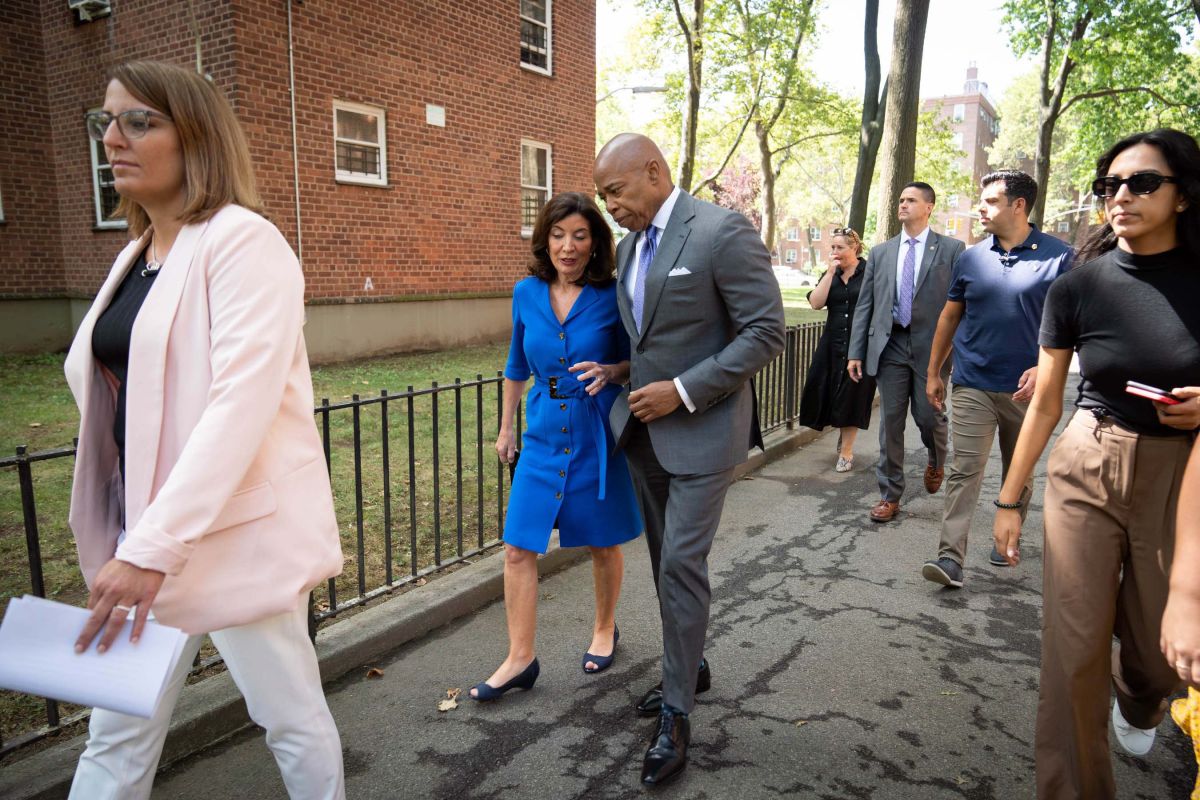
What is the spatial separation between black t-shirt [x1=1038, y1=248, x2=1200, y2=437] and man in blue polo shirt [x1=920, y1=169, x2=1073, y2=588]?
82.6 inches

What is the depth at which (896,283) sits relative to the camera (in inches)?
242

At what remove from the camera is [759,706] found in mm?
3488

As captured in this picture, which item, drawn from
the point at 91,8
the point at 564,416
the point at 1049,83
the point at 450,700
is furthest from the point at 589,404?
the point at 1049,83

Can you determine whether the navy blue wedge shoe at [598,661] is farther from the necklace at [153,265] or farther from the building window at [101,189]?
the building window at [101,189]

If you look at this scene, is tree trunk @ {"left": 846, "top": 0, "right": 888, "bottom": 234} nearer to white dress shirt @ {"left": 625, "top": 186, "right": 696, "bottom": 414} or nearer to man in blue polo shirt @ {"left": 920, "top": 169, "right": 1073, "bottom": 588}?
man in blue polo shirt @ {"left": 920, "top": 169, "right": 1073, "bottom": 588}

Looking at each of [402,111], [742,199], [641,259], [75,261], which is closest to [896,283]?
[641,259]

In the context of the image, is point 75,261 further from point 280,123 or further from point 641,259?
point 641,259

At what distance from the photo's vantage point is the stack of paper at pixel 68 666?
1.70m

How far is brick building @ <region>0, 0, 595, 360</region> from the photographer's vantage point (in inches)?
473

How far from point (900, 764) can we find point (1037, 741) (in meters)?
0.61

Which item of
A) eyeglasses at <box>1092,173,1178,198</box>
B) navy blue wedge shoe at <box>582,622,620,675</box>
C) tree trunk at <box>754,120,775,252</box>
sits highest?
tree trunk at <box>754,120,775,252</box>

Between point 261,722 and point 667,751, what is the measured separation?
58.7 inches

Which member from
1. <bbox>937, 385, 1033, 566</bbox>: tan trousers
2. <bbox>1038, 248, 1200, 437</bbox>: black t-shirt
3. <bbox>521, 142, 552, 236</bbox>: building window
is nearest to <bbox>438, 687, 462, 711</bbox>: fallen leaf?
<bbox>1038, 248, 1200, 437</bbox>: black t-shirt

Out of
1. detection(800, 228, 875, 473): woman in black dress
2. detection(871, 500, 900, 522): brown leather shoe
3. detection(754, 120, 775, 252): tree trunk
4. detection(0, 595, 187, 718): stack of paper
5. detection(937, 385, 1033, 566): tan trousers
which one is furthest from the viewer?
detection(754, 120, 775, 252): tree trunk
